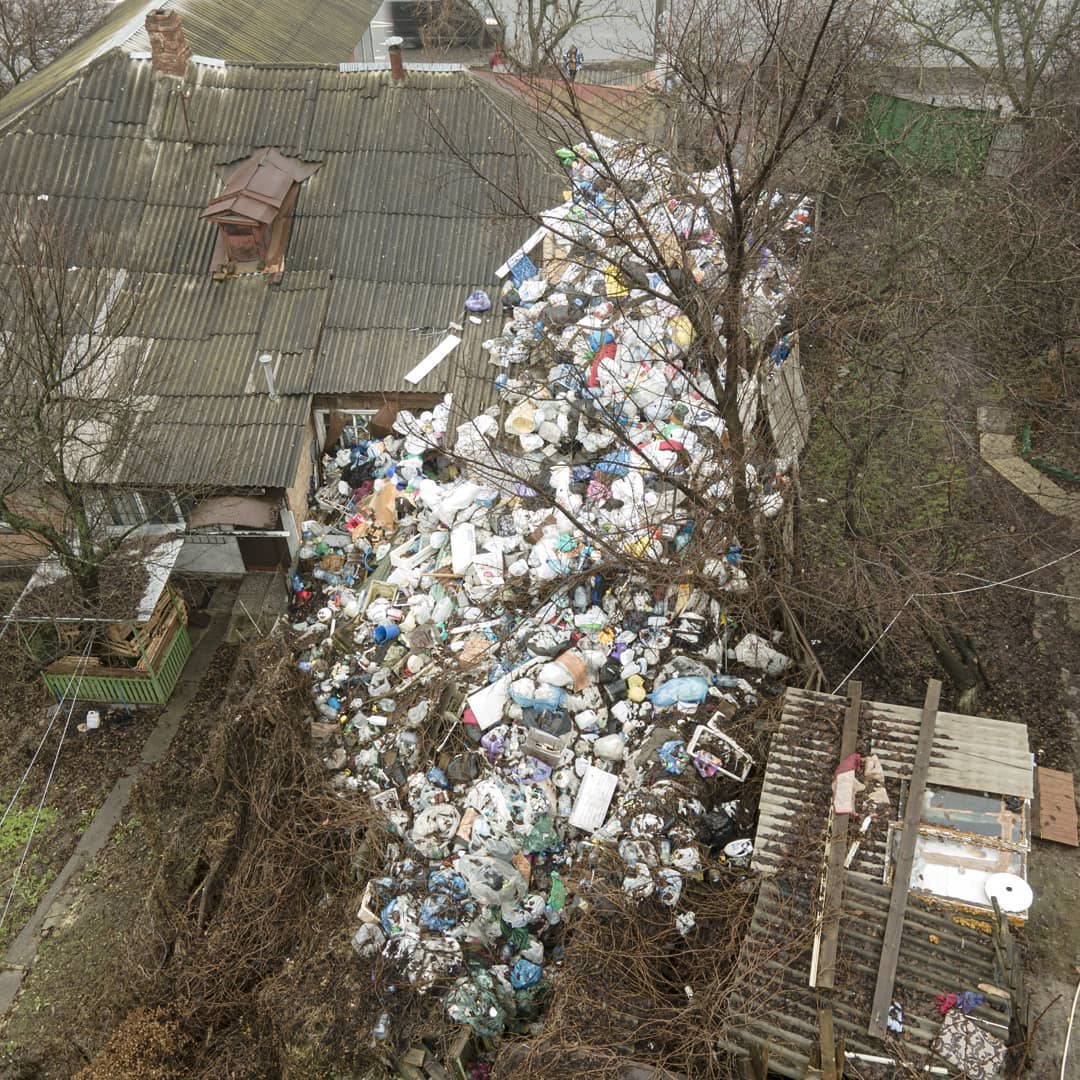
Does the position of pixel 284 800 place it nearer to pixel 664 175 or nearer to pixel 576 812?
pixel 576 812

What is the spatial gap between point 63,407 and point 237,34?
418 inches

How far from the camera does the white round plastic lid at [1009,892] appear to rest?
6.32 m

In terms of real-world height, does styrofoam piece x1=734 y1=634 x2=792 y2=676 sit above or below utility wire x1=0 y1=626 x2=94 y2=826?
above

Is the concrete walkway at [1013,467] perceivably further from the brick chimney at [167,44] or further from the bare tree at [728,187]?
the brick chimney at [167,44]

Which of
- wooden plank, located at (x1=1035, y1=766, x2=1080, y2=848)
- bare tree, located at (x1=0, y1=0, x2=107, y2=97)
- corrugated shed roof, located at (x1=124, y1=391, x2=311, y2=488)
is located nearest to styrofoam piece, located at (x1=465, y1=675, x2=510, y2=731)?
corrugated shed roof, located at (x1=124, y1=391, x2=311, y2=488)

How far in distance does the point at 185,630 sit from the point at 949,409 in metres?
10.5

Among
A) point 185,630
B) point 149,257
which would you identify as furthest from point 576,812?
point 149,257

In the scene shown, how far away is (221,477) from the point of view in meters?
11.0

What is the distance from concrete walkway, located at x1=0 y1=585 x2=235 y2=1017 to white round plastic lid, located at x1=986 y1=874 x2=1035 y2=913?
8644 millimetres

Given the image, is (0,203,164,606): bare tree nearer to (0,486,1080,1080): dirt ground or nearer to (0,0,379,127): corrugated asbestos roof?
(0,486,1080,1080): dirt ground

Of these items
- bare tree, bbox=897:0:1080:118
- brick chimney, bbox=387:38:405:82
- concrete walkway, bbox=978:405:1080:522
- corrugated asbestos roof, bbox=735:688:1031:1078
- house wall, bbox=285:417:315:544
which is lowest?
corrugated asbestos roof, bbox=735:688:1031:1078

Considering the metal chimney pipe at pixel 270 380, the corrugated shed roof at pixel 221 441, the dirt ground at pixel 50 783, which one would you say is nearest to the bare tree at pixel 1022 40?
the metal chimney pipe at pixel 270 380

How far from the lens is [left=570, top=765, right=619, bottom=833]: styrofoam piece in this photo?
8227 millimetres

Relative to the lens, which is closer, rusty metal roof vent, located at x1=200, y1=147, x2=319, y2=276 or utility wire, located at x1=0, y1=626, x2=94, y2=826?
utility wire, located at x1=0, y1=626, x2=94, y2=826
